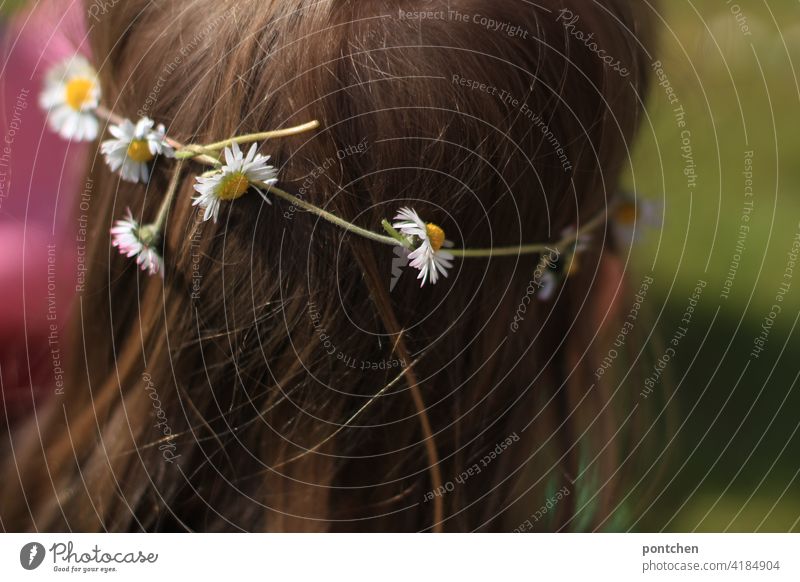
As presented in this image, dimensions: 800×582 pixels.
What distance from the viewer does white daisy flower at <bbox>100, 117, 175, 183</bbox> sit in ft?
1.25

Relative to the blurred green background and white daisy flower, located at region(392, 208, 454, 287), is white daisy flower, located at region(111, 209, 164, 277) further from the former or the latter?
the blurred green background

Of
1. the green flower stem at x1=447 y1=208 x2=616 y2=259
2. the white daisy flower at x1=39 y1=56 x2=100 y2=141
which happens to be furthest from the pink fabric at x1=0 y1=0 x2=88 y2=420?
the green flower stem at x1=447 y1=208 x2=616 y2=259

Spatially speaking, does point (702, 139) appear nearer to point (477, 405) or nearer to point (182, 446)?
point (477, 405)

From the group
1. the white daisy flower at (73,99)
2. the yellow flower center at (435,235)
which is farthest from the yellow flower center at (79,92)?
the yellow flower center at (435,235)

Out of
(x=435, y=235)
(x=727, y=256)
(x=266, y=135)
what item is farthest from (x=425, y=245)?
(x=727, y=256)

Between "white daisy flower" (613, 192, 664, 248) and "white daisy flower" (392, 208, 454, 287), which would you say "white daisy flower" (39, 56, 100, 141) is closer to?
"white daisy flower" (392, 208, 454, 287)

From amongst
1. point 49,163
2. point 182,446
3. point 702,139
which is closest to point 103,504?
point 182,446

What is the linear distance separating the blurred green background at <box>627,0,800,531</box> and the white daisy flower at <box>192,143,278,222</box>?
0.24m

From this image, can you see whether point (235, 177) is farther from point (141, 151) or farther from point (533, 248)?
point (533, 248)

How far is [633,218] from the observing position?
44 cm

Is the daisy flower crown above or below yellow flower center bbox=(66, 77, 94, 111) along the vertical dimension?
below

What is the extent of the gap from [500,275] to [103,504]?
29cm

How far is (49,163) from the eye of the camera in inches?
16.2
